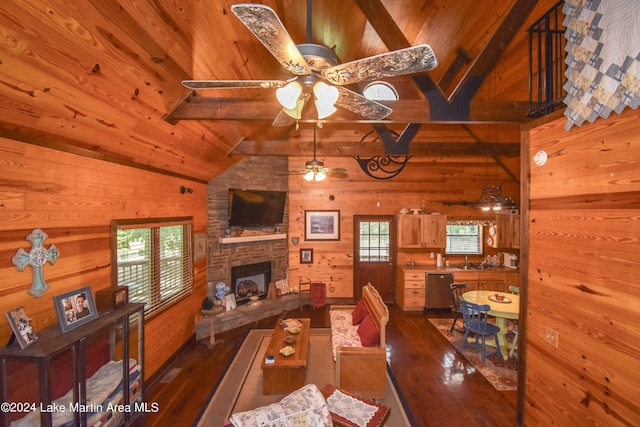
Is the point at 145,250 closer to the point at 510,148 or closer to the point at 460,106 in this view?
the point at 460,106

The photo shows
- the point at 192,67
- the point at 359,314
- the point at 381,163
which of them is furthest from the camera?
the point at 381,163

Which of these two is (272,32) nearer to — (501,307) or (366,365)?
(366,365)

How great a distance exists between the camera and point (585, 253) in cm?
189

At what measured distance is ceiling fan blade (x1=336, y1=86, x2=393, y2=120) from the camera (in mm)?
2021

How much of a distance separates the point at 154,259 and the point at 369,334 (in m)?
3.22

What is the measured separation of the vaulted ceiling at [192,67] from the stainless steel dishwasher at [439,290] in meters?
3.23

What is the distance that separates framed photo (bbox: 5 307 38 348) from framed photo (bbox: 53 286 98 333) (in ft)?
0.53

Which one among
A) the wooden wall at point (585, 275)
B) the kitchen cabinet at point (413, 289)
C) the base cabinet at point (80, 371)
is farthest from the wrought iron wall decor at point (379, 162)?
the base cabinet at point (80, 371)

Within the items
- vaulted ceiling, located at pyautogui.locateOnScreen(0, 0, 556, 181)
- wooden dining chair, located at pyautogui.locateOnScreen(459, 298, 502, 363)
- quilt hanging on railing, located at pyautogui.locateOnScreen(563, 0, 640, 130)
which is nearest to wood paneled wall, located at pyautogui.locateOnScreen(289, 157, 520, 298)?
vaulted ceiling, located at pyautogui.locateOnScreen(0, 0, 556, 181)

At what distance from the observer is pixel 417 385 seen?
3639 millimetres

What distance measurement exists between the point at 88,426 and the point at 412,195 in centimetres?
680

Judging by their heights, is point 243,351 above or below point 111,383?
below

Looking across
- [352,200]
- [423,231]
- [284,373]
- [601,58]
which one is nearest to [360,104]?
[601,58]

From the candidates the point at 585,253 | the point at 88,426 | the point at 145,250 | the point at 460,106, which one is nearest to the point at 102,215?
the point at 145,250
